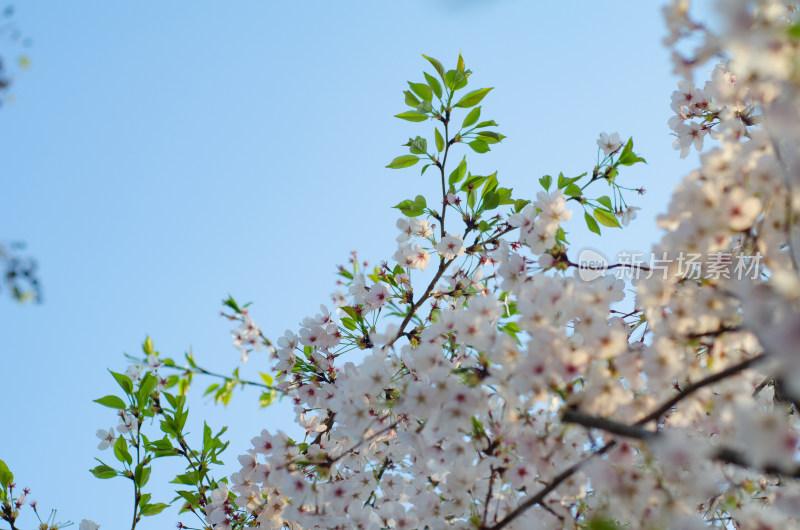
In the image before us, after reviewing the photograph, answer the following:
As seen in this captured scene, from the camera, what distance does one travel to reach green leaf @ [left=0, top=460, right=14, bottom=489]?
2908mm

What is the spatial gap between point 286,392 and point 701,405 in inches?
85.5

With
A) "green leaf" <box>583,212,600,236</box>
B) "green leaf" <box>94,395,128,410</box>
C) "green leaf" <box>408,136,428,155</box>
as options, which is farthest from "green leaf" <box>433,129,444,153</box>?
"green leaf" <box>94,395,128,410</box>

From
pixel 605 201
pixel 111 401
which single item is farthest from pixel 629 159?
pixel 111 401

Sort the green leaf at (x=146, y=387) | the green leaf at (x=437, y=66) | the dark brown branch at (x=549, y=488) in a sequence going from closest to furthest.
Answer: the dark brown branch at (x=549, y=488) → the green leaf at (x=437, y=66) → the green leaf at (x=146, y=387)

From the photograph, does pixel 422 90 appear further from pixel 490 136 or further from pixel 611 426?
pixel 611 426

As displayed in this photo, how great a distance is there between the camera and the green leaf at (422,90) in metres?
2.88

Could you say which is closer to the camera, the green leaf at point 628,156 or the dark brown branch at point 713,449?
the dark brown branch at point 713,449

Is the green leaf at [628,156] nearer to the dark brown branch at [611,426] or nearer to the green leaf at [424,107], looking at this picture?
the green leaf at [424,107]

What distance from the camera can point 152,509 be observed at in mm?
3041

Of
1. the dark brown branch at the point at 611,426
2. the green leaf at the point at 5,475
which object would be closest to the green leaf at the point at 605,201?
the dark brown branch at the point at 611,426

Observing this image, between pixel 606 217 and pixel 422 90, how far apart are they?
120 centimetres

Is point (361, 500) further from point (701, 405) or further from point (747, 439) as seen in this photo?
point (747, 439)

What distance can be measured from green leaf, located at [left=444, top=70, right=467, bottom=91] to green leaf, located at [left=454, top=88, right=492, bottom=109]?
0.22 ft

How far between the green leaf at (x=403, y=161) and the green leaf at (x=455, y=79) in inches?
16.5
